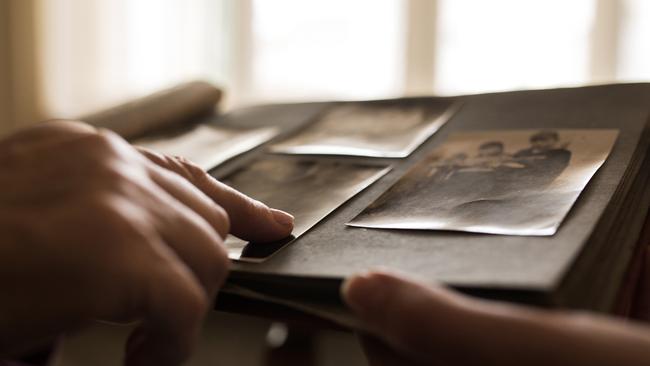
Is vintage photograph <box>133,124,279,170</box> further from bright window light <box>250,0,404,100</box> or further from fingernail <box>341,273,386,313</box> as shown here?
bright window light <box>250,0,404,100</box>

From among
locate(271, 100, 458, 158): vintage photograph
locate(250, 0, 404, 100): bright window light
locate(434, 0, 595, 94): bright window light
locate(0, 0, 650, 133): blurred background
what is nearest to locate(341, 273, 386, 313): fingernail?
locate(271, 100, 458, 158): vintage photograph

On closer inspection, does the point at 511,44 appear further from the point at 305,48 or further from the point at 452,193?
the point at 452,193

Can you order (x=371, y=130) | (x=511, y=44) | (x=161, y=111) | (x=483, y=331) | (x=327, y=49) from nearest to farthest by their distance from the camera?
(x=483, y=331), (x=371, y=130), (x=161, y=111), (x=511, y=44), (x=327, y=49)

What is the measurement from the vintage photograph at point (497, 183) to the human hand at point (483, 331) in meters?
0.12

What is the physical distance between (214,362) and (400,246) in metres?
0.33

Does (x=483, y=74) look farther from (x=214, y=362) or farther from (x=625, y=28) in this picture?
(x=214, y=362)

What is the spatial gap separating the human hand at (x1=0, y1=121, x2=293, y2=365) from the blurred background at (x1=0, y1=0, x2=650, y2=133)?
3.10 ft

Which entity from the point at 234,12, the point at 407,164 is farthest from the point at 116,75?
the point at 407,164

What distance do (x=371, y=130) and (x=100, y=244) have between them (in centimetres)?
48

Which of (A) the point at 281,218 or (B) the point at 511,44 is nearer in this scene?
(A) the point at 281,218

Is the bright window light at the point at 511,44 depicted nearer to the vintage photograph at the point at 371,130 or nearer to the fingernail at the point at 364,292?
the vintage photograph at the point at 371,130

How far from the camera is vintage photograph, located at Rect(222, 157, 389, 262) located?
521mm

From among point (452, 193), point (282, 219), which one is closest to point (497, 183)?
point (452, 193)

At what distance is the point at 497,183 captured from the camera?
1.69ft
